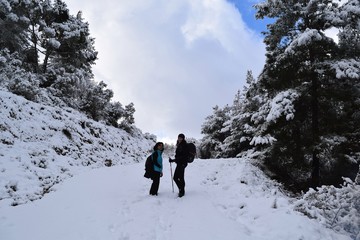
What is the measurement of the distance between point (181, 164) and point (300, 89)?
643cm

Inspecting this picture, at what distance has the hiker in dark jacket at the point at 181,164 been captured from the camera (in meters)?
9.53

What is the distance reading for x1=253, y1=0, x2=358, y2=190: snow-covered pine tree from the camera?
37.3 feet

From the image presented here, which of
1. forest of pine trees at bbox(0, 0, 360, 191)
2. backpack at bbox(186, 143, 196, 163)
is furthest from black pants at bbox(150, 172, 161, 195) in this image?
forest of pine trees at bbox(0, 0, 360, 191)

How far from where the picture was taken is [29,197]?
793 centimetres

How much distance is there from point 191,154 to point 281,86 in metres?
6.23

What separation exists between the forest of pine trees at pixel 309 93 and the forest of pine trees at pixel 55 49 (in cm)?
1422

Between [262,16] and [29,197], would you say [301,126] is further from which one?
[29,197]

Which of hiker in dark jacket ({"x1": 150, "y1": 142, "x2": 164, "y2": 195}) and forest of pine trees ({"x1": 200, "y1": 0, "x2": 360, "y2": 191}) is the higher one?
forest of pine trees ({"x1": 200, "y1": 0, "x2": 360, "y2": 191})

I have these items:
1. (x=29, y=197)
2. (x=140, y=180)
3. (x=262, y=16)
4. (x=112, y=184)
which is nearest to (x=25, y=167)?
(x=29, y=197)

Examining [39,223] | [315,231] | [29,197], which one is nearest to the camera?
[315,231]

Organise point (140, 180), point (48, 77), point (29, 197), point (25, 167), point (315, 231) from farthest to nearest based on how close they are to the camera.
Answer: point (48, 77), point (140, 180), point (25, 167), point (29, 197), point (315, 231)

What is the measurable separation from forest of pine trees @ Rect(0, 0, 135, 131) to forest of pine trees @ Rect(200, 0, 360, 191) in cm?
1422

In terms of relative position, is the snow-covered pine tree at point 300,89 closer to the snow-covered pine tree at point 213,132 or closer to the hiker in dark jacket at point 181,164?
the hiker in dark jacket at point 181,164

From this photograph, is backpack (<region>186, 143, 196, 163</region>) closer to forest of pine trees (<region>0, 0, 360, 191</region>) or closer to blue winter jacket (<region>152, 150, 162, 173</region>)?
blue winter jacket (<region>152, 150, 162, 173</region>)
